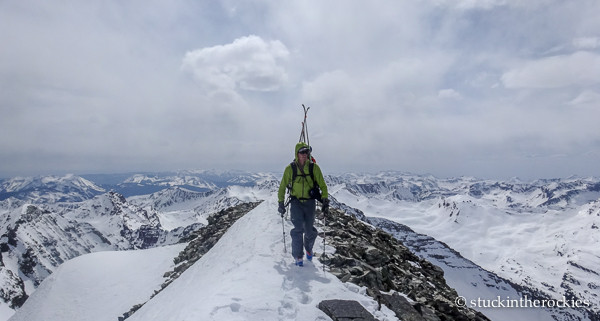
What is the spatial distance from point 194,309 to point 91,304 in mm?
22344

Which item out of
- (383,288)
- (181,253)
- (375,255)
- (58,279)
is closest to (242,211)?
(181,253)

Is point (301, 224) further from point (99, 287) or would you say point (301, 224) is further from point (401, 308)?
point (99, 287)

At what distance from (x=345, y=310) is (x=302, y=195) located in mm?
4428

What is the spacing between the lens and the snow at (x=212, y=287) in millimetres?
8109

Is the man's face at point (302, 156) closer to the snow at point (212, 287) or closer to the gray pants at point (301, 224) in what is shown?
the gray pants at point (301, 224)

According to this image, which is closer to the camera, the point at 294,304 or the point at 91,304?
the point at 294,304

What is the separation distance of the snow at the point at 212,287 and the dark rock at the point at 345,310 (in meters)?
0.22

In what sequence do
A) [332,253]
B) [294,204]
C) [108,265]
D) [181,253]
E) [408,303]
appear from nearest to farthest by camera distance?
[408,303] < [294,204] < [332,253] < [181,253] < [108,265]

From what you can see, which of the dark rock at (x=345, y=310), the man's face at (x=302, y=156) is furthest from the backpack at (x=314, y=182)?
the dark rock at (x=345, y=310)

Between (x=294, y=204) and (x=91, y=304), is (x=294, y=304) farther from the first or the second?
(x=91, y=304)

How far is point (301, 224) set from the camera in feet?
38.6

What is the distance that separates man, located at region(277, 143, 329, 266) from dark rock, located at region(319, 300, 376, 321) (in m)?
3.04

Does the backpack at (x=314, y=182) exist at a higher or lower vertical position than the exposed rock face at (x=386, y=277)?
higher

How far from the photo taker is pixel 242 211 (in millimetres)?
32969
